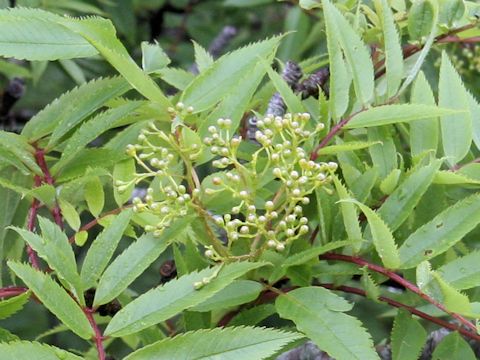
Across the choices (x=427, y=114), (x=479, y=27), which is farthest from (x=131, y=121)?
(x=479, y=27)

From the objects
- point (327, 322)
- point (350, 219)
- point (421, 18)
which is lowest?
point (327, 322)

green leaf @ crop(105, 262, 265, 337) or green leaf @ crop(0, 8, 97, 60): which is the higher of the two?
green leaf @ crop(0, 8, 97, 60)

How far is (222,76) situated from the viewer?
4.00ft

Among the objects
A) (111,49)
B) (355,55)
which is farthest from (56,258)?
(355,55)

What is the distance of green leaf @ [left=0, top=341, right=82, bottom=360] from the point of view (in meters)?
0.95

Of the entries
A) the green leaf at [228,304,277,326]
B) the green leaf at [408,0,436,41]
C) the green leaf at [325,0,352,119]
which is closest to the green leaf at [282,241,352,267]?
the green leaf at [228,304,277,326]

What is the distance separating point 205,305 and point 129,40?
5.94ft

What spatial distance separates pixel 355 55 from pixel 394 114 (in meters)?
0.11

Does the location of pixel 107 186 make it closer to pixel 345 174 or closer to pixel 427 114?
pixel 345 174

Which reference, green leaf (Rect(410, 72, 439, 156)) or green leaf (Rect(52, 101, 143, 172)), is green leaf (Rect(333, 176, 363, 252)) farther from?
green leaf (Rect(52, 101, 143, 172))

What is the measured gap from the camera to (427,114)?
117cm

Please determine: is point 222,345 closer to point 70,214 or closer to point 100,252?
point 100,252

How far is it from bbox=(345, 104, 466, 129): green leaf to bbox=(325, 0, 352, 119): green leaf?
26 millimetres

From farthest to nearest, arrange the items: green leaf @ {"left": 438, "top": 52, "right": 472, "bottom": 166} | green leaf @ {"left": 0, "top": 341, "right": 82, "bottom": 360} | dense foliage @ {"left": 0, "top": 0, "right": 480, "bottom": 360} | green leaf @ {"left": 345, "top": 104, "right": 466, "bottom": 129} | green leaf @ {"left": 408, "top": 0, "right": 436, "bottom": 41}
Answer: green leaf @ {"left": 408, "top": 0, "right": 436, "bottom": 41}, green leaf @ {"left": 438, "top": 52, "right": 472, "bottom": 166}, green leaf @ {"left": 345, "top": 104, "right": 466, "bottom": 129}, dense foliage @ {"left": 0, "top": 0, "right": 480, "bottom": 360}, green leaf @ {"left": 0, "top": 341, "right": 82, "bottom": 360}
